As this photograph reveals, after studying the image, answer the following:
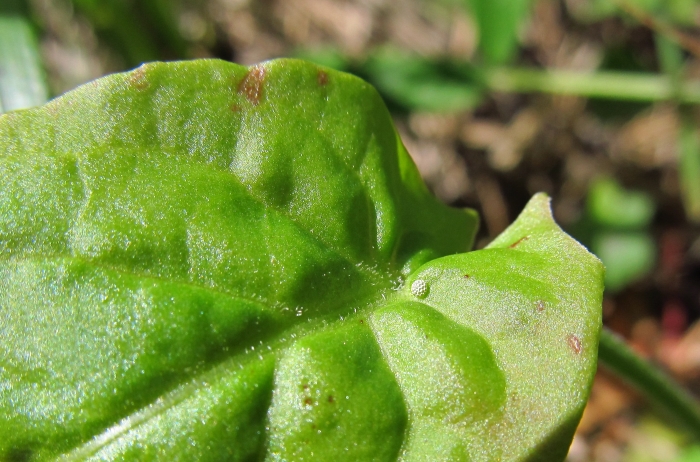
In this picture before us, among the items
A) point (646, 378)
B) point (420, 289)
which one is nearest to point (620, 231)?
point (646, 378)

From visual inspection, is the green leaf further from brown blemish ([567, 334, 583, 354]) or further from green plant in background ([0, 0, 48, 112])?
brown blemish ([567, 334, 583, 354])

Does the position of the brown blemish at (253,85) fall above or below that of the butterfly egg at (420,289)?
above

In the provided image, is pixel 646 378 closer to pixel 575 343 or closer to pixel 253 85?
pixel 575 343

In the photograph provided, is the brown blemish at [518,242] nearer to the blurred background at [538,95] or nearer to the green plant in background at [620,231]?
the blurred background at [538,95]

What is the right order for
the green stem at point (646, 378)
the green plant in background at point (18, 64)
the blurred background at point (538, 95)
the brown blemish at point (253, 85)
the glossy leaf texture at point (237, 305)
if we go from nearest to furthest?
the glossy leaf texture at point (237, 305) → the brown blemish at point (253, 85) → the green stem at point (646, 378) → the green plant in background at point (18, 64) → the blurred background at point (538, 95)

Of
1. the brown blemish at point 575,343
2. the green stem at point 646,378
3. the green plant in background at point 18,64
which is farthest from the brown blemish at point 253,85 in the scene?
the green plant in background at point 18,64

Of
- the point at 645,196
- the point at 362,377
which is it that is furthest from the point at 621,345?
the point at 645,196

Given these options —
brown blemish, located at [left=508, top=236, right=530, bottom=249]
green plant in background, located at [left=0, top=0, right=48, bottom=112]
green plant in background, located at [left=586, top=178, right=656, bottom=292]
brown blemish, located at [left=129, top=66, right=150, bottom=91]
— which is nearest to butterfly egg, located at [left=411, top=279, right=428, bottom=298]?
brown blemish, located at [left=508, top=236, right=530, bottom=249]
